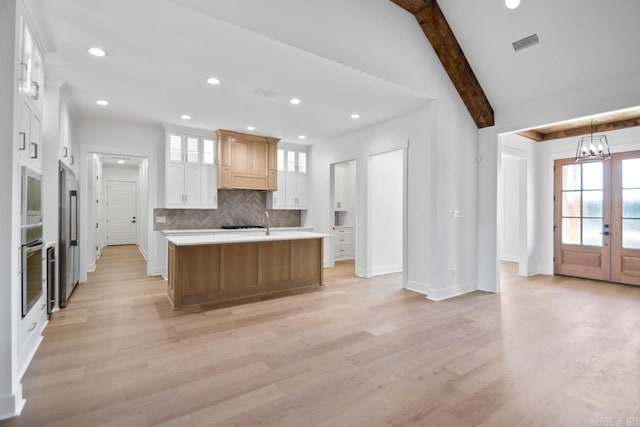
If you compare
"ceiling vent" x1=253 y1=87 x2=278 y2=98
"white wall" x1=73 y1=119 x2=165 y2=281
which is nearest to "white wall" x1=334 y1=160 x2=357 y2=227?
"ceiling vent" x1=253 y1=87 x2=278 y2=98

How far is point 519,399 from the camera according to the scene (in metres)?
2.11

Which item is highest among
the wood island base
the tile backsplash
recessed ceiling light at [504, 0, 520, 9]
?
recessed ceiling light at [504, 0, 520, 9]

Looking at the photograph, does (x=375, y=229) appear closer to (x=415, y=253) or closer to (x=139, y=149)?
(x=415, y=253)

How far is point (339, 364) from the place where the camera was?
8.44ft

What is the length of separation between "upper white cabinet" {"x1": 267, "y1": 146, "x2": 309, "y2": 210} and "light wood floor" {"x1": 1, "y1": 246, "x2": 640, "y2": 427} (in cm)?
326

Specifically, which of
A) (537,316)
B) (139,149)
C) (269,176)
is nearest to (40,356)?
(139,149)

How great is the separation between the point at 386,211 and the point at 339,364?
4.17 meters

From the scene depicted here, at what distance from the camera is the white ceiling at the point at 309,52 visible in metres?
2.73

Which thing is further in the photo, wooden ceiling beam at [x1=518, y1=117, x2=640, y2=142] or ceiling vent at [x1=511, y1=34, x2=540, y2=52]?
wooden ceiling beam at [x1=518, y1=117, x2=640, y2=142]

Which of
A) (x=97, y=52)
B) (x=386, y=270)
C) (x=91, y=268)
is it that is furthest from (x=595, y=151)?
(x=91, y=268)

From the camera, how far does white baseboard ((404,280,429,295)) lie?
186 inches

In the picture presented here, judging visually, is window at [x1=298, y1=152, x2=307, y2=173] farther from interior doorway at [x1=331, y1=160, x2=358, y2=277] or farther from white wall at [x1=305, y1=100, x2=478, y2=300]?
white wall at [x1=305, y1=100, x2=478, y2=300]

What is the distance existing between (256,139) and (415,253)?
3886 millimetres

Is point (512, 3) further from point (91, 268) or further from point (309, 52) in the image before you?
point (91, 268)
